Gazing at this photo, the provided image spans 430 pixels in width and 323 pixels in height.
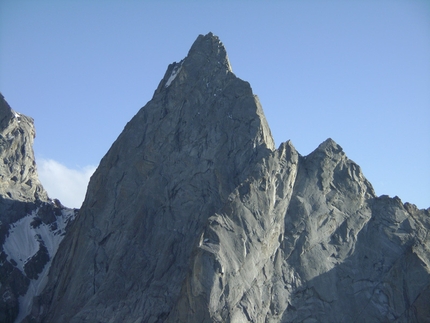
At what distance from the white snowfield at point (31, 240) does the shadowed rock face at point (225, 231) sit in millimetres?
5476

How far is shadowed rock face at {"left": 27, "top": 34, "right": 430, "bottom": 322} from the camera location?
238 feet

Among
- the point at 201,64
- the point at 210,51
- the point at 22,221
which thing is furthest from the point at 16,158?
the point at 210,51

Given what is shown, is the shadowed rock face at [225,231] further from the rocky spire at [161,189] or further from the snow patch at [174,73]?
the snow patch at [174,73]

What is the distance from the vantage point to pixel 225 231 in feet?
240

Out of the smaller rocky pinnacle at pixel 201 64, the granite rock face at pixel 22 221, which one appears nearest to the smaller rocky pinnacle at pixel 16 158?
the granite rock face at pixel 22 221

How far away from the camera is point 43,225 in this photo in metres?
106

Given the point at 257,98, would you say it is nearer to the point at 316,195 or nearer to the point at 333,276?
the point at 316,195

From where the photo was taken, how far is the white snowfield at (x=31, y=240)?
316 ft

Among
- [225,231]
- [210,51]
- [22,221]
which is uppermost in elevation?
[210,51]

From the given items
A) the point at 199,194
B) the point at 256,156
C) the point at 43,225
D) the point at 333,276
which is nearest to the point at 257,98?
the point at 256,156

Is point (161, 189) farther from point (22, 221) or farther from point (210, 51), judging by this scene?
point (22, 221)

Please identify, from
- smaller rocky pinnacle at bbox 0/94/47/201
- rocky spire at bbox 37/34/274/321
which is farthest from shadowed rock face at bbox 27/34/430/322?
smaller rocky pinnacle at bbox 0/94/47/201

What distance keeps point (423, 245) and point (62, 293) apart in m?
37.3

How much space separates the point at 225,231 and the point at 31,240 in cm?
3925
